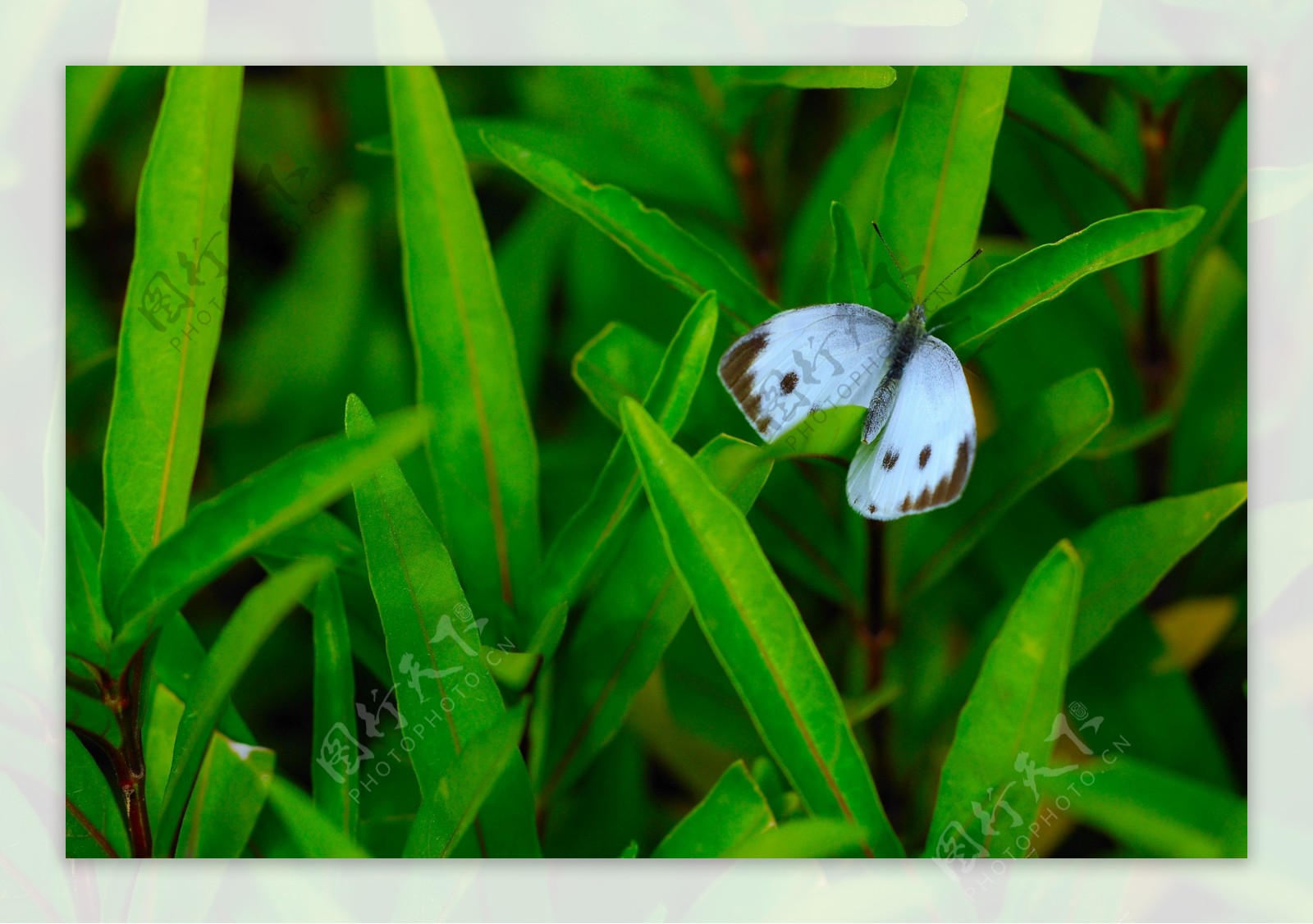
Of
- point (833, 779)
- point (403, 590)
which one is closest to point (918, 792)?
point (833, 779)

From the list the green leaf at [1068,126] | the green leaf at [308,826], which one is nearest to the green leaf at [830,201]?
the green leaf at [1068,126]

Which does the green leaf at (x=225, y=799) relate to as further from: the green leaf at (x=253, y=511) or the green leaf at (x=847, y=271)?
the green leaf at (x=847, y=271)

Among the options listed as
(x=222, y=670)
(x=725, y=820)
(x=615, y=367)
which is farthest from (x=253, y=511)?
(x=725, y=820)

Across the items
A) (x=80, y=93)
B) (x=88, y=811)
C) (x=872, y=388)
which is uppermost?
(x=80, y=93)

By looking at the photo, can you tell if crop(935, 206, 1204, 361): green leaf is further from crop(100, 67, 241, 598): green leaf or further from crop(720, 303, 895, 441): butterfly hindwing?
crop(100, 67, 241, 598): green leaf

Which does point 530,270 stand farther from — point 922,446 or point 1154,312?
point 1154,312

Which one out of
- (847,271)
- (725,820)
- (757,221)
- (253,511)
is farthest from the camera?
(757,221)

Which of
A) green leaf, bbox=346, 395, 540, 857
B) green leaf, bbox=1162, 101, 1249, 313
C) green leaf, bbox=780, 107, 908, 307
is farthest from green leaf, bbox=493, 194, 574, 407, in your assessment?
green leaf, bbox=1162, 101, 1249, 313
